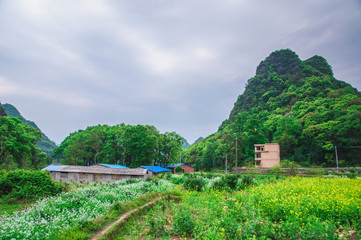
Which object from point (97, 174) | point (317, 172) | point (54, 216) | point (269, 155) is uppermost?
point (269, 155)

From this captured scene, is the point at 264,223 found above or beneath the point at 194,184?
above

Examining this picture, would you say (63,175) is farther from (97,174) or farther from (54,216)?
(54,216)

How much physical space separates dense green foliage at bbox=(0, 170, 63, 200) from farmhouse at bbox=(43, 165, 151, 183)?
1429 cm

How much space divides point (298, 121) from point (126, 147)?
37.5 metres

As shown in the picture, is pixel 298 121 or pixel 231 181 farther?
pixel 298 121

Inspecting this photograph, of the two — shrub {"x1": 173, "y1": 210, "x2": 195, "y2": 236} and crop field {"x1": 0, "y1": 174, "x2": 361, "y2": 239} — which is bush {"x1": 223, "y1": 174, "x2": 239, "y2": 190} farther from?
shrub {"x1": 173, "y1": 210, "x2": 195, "y2": 236}

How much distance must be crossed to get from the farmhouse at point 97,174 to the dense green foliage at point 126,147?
34.3ft

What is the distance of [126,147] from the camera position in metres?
41.8

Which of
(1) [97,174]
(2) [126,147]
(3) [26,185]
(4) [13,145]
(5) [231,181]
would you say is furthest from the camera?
(2) [126,147]

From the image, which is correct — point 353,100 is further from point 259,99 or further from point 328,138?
point 259,99

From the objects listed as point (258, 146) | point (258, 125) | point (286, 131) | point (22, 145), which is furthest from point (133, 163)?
point (286, 131)

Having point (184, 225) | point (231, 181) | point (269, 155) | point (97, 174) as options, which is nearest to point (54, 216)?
point (184, 225)

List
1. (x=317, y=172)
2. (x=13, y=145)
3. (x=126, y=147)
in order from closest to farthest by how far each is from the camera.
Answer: (x=317, y=172), (x=13, y=145), (x=126, y=147)

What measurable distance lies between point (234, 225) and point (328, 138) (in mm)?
41067
